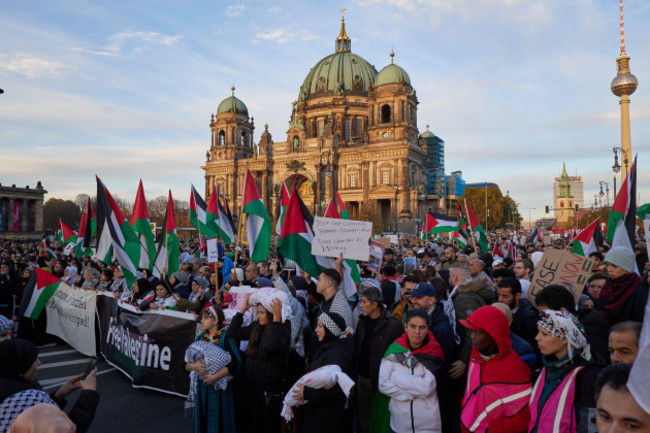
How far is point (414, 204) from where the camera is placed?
56.8 meters

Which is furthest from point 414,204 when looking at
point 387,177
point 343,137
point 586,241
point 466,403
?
point 466,403

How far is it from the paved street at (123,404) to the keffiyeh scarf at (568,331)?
15.2 feet

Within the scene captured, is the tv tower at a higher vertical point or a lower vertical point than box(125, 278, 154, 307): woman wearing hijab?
higher

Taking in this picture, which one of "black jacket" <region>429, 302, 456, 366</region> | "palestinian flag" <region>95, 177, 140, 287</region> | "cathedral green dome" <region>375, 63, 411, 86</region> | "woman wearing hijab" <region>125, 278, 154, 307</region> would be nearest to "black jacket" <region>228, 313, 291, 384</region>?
"black jacket" <region>429, 302, 456, 366</region>

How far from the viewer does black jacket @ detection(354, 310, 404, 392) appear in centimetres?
445

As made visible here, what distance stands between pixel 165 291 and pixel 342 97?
63542 millimetres

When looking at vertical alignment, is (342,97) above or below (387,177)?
above

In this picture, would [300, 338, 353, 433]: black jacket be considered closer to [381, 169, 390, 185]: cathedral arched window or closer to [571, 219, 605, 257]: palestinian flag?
[571, 219, 605, 257]: palestinian flag

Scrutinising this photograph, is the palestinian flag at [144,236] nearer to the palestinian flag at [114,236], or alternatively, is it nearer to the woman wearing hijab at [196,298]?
the palestinian flag at [114,236]

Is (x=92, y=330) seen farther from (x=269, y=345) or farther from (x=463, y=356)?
(x=463, y=356)

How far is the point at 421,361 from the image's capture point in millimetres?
3861

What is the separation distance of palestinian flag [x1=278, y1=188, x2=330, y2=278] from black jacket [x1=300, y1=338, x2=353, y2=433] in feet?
9.91

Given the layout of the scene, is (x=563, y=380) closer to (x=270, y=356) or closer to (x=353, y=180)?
(x=270, y=356)

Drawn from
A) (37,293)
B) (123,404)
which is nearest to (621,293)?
(123,404)
